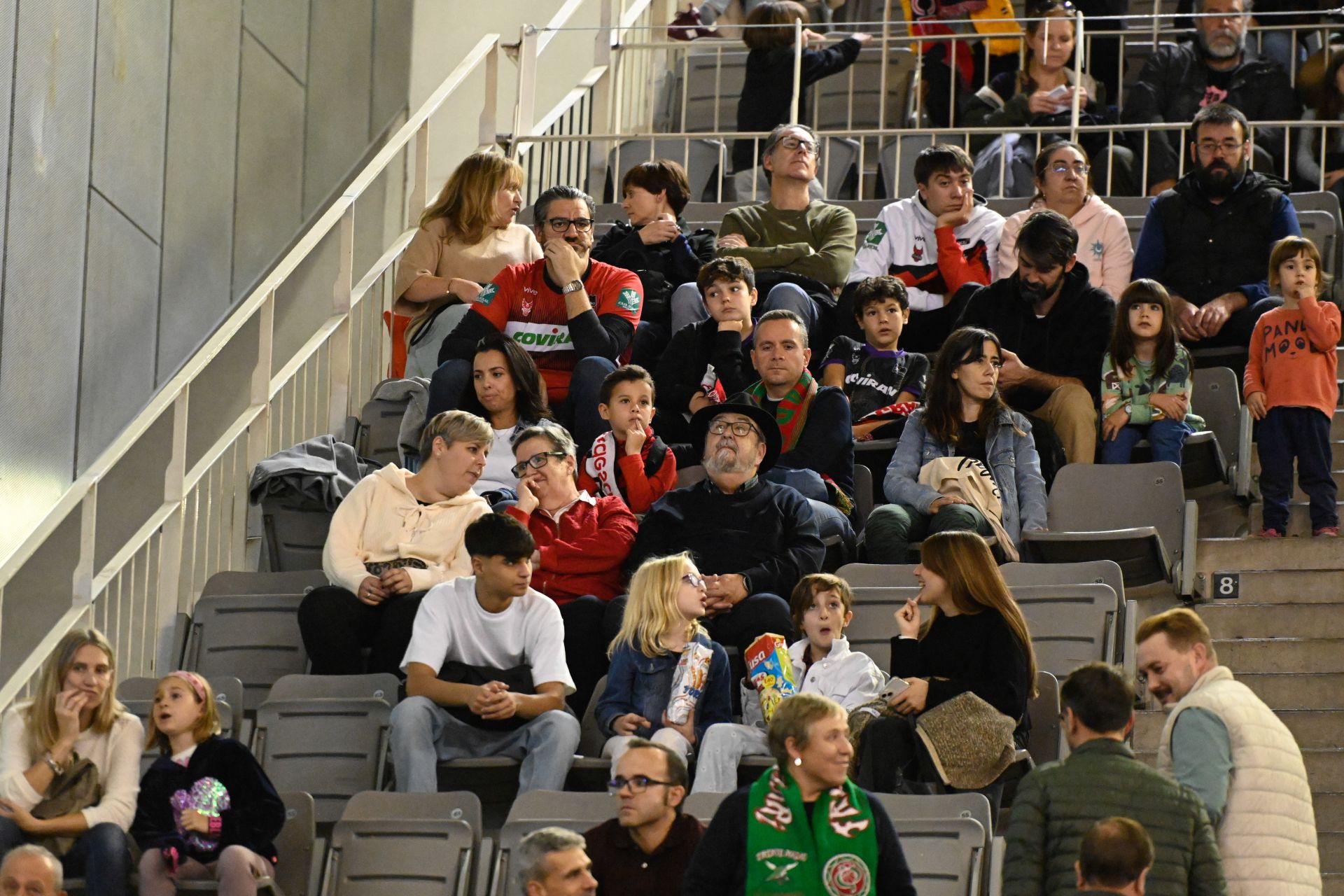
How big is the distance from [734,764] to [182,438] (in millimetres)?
2318

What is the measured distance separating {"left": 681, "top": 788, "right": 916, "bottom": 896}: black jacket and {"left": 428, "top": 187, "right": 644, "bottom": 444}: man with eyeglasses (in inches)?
121

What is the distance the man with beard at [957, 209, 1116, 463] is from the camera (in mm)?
6953

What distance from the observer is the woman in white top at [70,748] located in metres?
5.04

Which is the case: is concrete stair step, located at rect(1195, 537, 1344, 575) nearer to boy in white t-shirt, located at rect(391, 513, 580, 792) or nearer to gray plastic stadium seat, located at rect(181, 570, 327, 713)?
boy in white t-shirt, located at rect(391, 513, 580, 792)

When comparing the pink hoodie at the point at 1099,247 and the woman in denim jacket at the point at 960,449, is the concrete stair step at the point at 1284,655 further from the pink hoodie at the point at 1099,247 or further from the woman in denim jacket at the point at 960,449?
the pink hoodie at the point at 1099,247

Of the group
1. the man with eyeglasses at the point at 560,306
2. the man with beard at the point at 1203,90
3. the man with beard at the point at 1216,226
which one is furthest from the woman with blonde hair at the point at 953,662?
the man with beard at the point at 1203,90

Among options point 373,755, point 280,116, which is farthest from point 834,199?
point 373,755

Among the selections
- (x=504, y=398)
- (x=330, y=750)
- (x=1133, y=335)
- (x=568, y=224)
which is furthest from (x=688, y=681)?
(x=568, y=224)

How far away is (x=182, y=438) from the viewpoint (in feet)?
21.4

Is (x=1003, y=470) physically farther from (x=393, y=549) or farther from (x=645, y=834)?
(x=645, y=834)

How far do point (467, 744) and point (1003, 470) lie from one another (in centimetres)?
190

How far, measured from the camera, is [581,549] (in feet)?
19.5

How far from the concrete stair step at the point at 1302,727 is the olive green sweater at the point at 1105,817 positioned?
4.60 ft

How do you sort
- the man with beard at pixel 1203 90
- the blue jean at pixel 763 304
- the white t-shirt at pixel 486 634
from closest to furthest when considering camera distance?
the white t-shirt at pixel 486 634 → the blue jean at pixel 763 304 → the man with beard at pixel 1203 90
